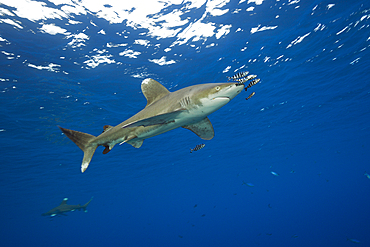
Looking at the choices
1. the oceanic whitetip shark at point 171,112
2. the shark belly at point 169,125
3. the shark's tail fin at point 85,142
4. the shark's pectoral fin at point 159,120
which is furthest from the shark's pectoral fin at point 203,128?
the shark's tail fin at point 85,142

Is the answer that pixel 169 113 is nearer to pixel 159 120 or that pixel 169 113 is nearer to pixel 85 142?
pixel 159 120

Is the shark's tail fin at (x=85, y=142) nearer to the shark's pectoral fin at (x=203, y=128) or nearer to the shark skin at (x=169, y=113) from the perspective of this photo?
the shark skin at (x=169, y=113)

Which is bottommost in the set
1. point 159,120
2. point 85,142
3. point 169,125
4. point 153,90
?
point 169,125

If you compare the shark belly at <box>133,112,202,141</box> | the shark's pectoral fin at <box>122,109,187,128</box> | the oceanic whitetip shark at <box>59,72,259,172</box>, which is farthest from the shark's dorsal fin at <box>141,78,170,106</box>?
the shark's pectoral fin at <box>122,109,187,128</box>

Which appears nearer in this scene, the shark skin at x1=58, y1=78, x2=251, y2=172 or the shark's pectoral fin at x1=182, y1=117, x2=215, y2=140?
the shark skin at x1=58, y1=78, x2=251, y2=172

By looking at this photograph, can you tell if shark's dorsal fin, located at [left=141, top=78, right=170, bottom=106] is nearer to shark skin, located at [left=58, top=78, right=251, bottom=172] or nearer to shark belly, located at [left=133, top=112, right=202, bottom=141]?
shark skin, located at [left=58, top=78, right=251, bottom=172]

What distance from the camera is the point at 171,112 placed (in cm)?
241

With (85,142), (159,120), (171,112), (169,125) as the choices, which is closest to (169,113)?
(171,112)

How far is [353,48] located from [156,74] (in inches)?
559

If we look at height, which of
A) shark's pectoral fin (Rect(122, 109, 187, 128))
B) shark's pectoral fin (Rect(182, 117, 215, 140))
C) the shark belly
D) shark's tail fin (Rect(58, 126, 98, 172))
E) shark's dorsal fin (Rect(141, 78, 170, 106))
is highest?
shark's dorsal fin (Rect(141, 78, 170, 106))

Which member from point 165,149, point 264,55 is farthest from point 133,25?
point 165,149

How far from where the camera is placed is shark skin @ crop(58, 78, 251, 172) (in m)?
2.39

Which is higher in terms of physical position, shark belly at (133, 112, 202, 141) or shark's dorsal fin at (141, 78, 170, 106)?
shark's dorsal fin at (141, 78, 170, 106)

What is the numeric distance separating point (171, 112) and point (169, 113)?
34mm
